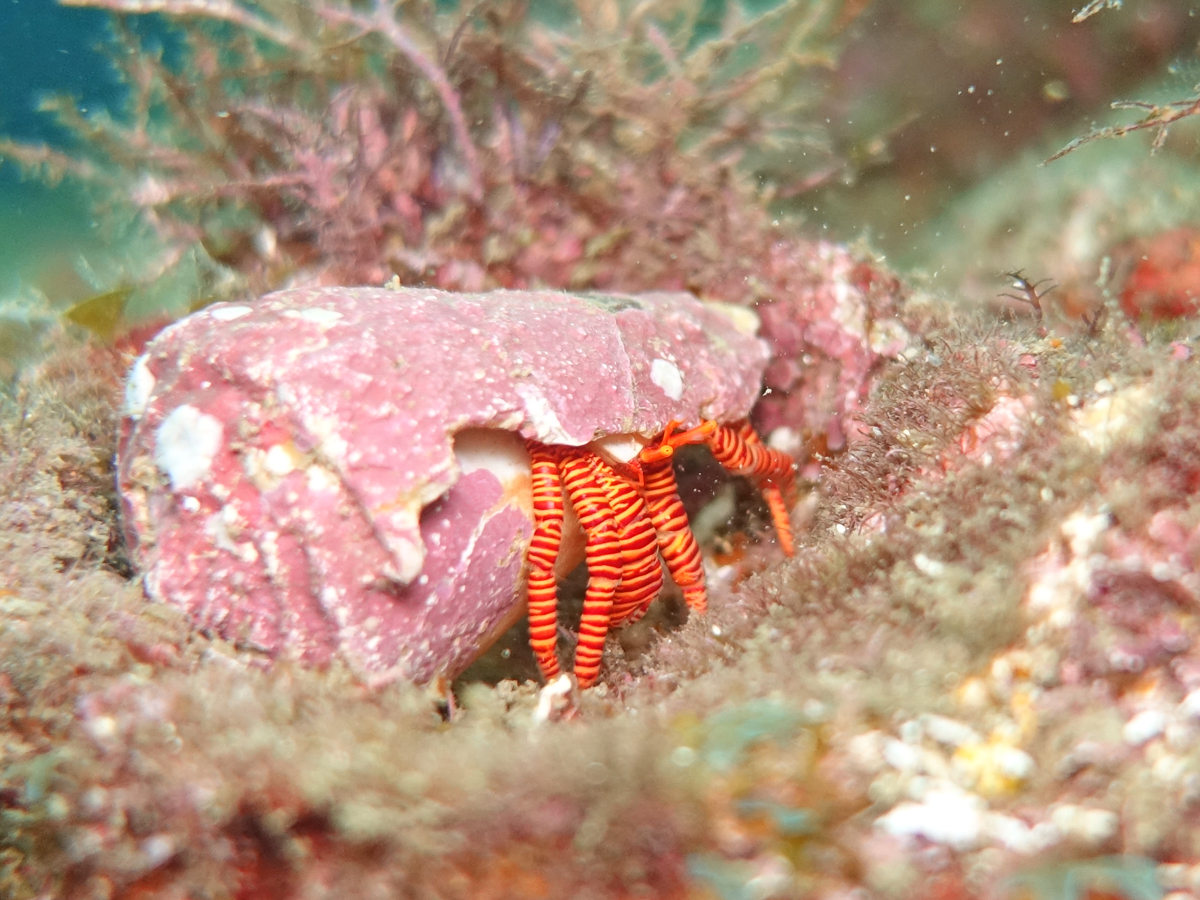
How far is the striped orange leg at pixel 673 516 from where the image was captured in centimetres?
332

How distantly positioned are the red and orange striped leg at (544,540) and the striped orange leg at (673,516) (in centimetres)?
46

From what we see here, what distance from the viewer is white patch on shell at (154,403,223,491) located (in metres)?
2.59

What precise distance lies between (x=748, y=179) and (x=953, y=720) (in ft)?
12.6

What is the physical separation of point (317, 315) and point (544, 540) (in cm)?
132

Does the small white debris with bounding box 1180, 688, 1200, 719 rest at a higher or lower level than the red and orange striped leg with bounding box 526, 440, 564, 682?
higher

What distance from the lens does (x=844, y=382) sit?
14.3 feet

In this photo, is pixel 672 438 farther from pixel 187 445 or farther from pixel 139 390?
pixel 139 390

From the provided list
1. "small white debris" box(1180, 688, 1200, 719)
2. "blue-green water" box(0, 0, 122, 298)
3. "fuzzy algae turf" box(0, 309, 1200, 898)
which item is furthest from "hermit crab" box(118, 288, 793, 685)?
"blue-green water" box(0, 0, 122, 298)

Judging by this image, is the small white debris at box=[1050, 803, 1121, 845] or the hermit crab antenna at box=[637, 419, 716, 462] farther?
the hermit crab antenna at box=[637, 419, 716, 462]

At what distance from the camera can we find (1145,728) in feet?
5.58

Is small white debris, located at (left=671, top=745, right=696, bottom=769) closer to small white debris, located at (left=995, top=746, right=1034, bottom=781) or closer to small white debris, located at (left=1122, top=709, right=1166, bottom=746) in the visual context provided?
small white debris, located at (left=995, top=746, right=1034, bottom=781)

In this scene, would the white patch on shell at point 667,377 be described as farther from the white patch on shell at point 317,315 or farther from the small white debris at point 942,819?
the small white debris at point 942,819

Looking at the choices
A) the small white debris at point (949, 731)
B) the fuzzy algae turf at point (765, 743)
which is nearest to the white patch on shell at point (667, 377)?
the fuzzy algae turf at point (765, 743)

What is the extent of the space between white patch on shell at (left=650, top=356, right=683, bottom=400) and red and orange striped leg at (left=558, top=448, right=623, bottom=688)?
523 mm
